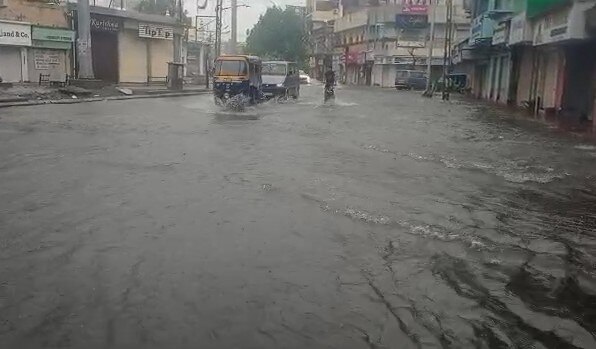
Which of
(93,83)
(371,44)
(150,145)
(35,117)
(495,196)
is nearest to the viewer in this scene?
(495,196)

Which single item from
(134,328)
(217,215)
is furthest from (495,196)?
(134,328)

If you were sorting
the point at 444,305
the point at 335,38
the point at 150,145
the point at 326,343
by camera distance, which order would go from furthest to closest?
the point at 335,38 < the point at 150,145 < the point at 444,305 < the point at 326,343

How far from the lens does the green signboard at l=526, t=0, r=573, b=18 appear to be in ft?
67.1

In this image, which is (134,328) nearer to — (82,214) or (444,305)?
(444,305)

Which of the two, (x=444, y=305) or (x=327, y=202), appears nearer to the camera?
(x=444, y=305)

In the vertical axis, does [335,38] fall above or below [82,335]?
above

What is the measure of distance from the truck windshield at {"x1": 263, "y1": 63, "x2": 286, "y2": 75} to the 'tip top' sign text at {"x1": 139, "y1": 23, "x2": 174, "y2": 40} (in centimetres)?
1675

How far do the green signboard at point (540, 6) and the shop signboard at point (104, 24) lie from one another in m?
27.9

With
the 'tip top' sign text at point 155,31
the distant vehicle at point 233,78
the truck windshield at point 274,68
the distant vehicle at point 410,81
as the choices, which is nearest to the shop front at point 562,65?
the distant vehicle at point 233,78

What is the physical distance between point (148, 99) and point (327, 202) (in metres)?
24.8

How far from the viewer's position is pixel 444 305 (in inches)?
189

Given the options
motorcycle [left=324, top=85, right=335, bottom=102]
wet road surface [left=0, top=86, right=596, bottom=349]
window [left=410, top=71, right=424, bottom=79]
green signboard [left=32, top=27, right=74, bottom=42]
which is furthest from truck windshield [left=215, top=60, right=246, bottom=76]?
window [left=410, top=71, right=424, bottom=79]

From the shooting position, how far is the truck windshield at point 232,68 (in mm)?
25959

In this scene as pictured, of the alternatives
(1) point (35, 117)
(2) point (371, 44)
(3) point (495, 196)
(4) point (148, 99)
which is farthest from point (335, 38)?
(3) point (495, 196)
